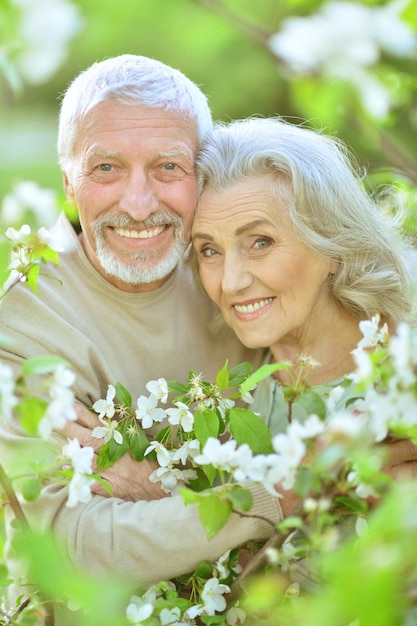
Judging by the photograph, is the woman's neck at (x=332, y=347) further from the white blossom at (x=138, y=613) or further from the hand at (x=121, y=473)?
the white blossom at (x=138, y=613)

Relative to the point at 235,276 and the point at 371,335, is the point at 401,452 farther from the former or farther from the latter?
the point at 235,276

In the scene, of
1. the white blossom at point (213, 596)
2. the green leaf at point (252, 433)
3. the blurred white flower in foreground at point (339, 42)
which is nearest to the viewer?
the blurred white flower in foreground at point (339, 42)

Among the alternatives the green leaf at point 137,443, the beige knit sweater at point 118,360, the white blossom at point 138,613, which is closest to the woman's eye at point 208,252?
the beige knit sweater at point 118,360

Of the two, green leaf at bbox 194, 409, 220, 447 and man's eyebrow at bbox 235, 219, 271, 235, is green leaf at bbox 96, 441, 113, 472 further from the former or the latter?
man's eyebrow at bbox 235, 219, 271, 235

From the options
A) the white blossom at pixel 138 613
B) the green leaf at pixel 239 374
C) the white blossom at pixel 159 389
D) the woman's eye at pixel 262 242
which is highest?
the woman's eye at pixel 262 242

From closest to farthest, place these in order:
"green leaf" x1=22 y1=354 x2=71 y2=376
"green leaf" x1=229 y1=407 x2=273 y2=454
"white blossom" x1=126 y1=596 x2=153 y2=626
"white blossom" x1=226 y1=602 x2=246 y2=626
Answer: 1. "green leaf" x1=22 y1=354 x2=71 y2=376
2. "white blossom" x1=126 y1=596 x2=153 y2=626
3. "green leaf" x1=229 y1=407 x2=273 y2=454
4. "white blossom" x1=226 y1=602 x2=246 y2=626

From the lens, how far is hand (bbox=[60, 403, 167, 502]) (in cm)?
249

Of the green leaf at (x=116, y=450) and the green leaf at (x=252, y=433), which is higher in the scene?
the green leaf at (x=252, y=433)

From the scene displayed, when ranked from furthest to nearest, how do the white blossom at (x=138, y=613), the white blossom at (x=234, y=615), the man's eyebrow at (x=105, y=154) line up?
the man's eyebrow at (x=105, y=154)
the white blossom at (x=234, y=615)
the white blossom at (x=138, y=613)

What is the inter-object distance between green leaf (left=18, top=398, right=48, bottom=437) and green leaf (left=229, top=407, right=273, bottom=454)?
0.68 meters

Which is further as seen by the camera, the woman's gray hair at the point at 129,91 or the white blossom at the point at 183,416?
the woman's gray hair at the point at 129,91

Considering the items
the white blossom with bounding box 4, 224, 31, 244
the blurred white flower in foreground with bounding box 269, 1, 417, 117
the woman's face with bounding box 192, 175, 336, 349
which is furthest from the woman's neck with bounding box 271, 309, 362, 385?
the blurred white flower in foreground with bounding box 269, 1, 417, 117

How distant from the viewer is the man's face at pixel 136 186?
110 inches

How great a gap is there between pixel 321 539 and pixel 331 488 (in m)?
0.34
